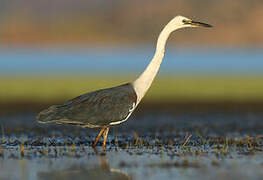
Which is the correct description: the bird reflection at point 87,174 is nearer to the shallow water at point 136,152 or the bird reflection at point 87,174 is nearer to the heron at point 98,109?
the shallow water at point 136,152

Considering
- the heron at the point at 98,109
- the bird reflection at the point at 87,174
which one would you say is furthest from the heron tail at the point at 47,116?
the bird reflection at the point at 87,174

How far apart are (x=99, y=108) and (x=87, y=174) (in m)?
2.44

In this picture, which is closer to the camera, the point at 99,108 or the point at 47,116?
the point at 47,116

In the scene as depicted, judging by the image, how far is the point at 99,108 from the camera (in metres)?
12.5

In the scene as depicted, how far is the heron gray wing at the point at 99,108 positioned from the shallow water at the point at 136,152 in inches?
19.5

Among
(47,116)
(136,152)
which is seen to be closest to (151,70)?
(136,152)

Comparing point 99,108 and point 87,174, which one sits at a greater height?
point 99,108

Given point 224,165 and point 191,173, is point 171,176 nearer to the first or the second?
point 191,173

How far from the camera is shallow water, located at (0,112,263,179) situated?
33.7ft

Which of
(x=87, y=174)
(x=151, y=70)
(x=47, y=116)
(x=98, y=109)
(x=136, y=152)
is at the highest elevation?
(x=151, y=70)

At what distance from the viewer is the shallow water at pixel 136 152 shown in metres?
10.3

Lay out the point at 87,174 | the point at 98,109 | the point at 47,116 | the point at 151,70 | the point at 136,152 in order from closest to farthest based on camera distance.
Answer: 1. the point at 87,174
2. the point at 136,152
3. the point at 47,116
4. the point at 98,109
5. the point at 151,70

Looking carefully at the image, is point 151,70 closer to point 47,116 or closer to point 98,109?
point 98,109

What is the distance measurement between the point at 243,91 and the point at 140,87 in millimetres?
14096
